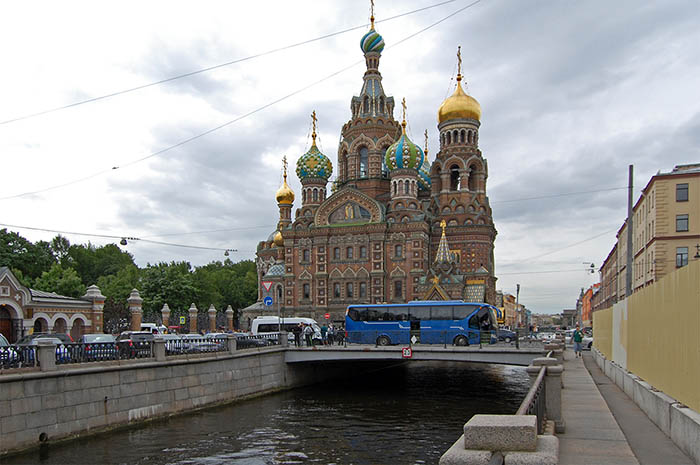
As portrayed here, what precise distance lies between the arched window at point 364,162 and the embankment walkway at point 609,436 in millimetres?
52547

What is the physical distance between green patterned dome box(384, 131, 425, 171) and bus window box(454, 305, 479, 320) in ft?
88.5

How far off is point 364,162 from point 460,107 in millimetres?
11789

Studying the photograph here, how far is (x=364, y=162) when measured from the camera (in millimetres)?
68688

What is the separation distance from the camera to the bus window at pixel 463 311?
36.7m

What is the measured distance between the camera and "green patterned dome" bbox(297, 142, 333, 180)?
68.8 m

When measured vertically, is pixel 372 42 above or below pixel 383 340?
above

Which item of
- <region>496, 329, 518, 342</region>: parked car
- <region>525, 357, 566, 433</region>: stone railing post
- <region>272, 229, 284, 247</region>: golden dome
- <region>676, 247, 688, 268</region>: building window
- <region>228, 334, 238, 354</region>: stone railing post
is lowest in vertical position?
<region>496, 329, 518, 342</region>: parked car

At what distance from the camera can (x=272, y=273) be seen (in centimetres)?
6762

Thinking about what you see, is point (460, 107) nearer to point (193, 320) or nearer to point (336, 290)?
point (336, 290)

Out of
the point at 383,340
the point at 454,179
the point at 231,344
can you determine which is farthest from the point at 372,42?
the point at 231,344

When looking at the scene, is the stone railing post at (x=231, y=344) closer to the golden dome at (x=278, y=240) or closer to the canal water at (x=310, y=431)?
the canal water at (x=310, y=431)

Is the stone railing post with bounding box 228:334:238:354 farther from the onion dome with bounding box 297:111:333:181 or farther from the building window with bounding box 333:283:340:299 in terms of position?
the onion dome with bounding box 297:111:333:181

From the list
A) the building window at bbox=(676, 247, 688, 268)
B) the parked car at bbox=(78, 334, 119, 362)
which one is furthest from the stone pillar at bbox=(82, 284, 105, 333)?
the building window at bbox=(676, 247, 688, 268)

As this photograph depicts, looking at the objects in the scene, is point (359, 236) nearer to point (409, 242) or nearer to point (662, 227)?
point (409, 242)
